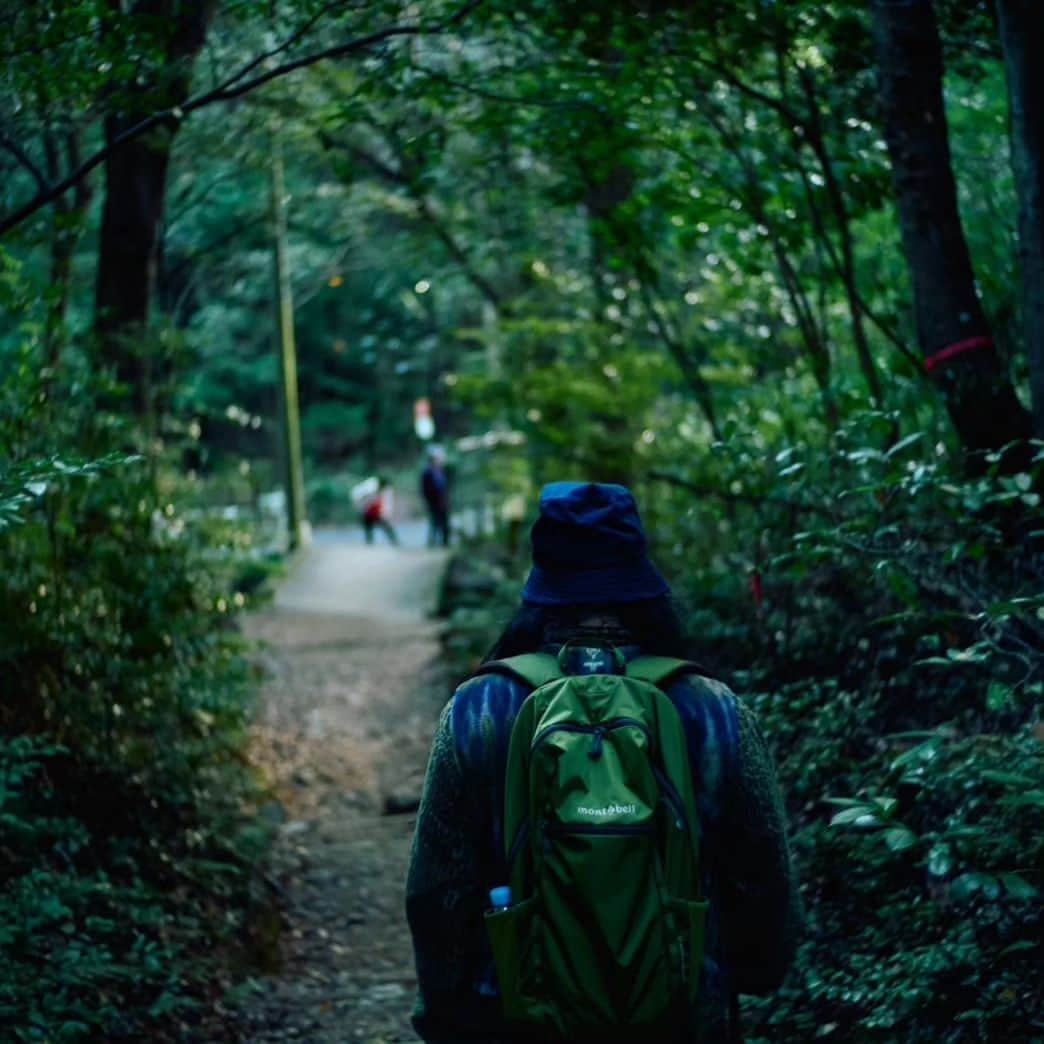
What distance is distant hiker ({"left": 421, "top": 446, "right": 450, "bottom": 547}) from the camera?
27.9 m

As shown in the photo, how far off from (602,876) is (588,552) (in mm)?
663

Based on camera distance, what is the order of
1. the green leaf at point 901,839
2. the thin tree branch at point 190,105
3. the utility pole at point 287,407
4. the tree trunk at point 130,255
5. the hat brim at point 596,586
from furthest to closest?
1. the utility pole at point 287,407
2. the tree trunk at point 130,255
3. the thin tree branch at point 190,105
4. the green leaf at point 901,839
5. the hat brim at point 596,586

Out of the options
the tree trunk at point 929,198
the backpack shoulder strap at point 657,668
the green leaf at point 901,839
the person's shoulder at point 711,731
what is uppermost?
the tree trunk at point 929,198

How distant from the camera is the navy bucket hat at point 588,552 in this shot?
284cm

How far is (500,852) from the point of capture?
280 cm

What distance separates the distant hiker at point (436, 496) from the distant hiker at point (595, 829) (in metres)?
24.9

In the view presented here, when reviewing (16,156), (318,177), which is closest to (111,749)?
(16,156)

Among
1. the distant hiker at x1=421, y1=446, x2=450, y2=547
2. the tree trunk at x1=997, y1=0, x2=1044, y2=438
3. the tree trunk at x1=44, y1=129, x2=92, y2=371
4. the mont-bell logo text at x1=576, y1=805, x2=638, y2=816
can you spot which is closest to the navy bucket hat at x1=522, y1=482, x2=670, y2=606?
the mont-bell logo text at x1=576, y1=805, x2=638, y2=816

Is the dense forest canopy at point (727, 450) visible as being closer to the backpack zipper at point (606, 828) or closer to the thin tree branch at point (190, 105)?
the thin tree branch at point (190, 105)

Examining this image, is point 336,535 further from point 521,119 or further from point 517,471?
point 521,119

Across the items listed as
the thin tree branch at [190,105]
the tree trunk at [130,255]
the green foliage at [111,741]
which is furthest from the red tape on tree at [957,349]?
the tree trunk at [130,255]

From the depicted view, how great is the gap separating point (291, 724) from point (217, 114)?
5.16 meters

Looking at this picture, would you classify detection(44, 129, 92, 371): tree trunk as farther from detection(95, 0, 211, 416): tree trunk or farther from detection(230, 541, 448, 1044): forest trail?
detection(230, 541, 448, 1044): forest trail

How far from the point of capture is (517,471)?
57.8ft
